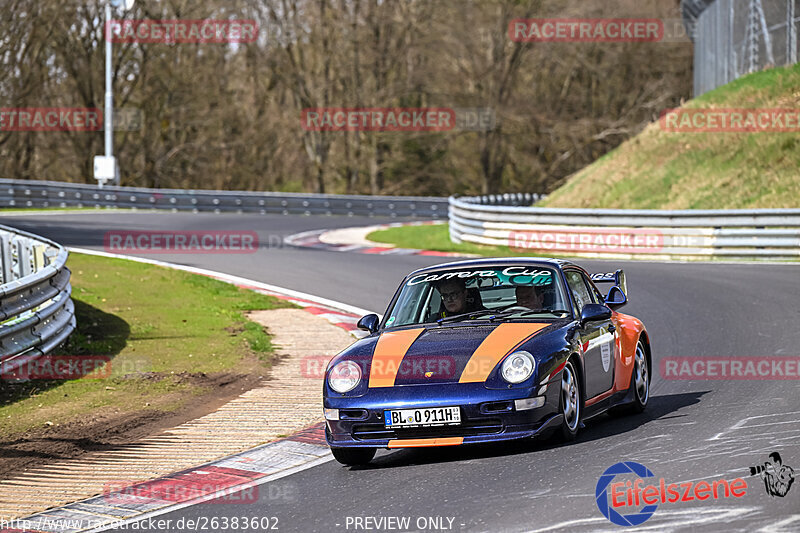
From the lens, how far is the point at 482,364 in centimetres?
747

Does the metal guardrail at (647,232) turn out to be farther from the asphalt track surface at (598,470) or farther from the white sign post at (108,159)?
the white sign post at (108,159)

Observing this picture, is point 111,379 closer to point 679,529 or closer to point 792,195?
point 679,529

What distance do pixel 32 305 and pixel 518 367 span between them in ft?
19.5

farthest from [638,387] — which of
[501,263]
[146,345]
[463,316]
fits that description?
[146,345]

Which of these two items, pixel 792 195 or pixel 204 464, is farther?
pixel 792 195

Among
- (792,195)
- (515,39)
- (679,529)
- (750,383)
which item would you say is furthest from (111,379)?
(515,39)

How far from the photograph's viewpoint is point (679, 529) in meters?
5.49

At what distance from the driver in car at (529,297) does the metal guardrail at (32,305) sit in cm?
476

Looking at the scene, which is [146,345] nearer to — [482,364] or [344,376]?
[344,376]

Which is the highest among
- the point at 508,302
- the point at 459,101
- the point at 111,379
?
the point at 459,101

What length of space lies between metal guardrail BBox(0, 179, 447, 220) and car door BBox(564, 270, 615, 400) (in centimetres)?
3079

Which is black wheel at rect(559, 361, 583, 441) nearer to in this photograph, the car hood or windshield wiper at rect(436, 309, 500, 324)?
the car hood

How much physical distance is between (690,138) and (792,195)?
5920 mm

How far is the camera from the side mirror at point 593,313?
8305 mm
